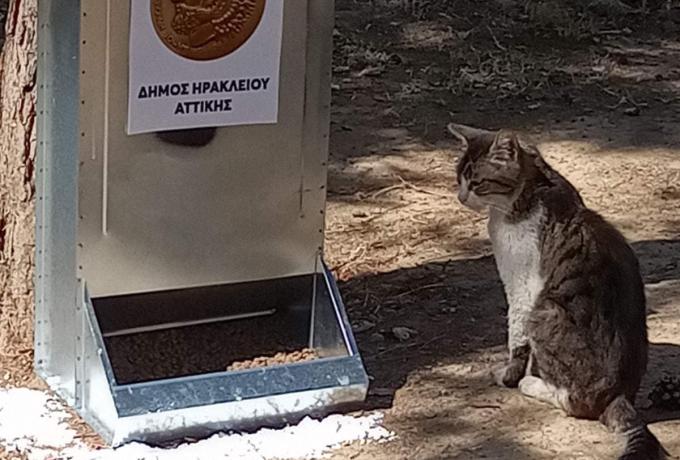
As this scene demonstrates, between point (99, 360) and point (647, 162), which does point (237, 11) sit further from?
point (647, 162)

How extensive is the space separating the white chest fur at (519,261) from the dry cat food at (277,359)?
0.73 m

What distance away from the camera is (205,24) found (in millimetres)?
4723

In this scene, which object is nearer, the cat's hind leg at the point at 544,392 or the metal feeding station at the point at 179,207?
the metal feeding station at the point at 179,207

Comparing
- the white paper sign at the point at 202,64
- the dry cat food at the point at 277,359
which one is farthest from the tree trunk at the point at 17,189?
the dry cat food at the point at 277,359

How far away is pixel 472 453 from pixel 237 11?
5.13ft

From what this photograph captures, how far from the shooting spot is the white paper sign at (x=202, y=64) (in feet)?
15.3

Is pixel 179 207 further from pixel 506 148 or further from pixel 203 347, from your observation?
pixel 506 148

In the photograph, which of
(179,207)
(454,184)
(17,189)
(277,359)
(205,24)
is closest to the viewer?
(205,24)

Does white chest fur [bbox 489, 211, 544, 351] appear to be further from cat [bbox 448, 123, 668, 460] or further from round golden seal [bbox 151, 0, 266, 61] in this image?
round golden seal [bbox 151, 0, 266, 61]

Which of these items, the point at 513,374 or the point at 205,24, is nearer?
the point at 205,24

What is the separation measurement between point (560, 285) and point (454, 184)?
90.4 inches

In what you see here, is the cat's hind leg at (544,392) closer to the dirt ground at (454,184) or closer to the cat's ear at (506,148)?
the dirt ground at (454,184)

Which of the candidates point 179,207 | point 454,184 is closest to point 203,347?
point 179,207

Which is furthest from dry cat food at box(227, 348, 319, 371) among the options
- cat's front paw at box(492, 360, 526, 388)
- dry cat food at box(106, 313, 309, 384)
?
cat's front paw at box(492, 360, 526, 388)
